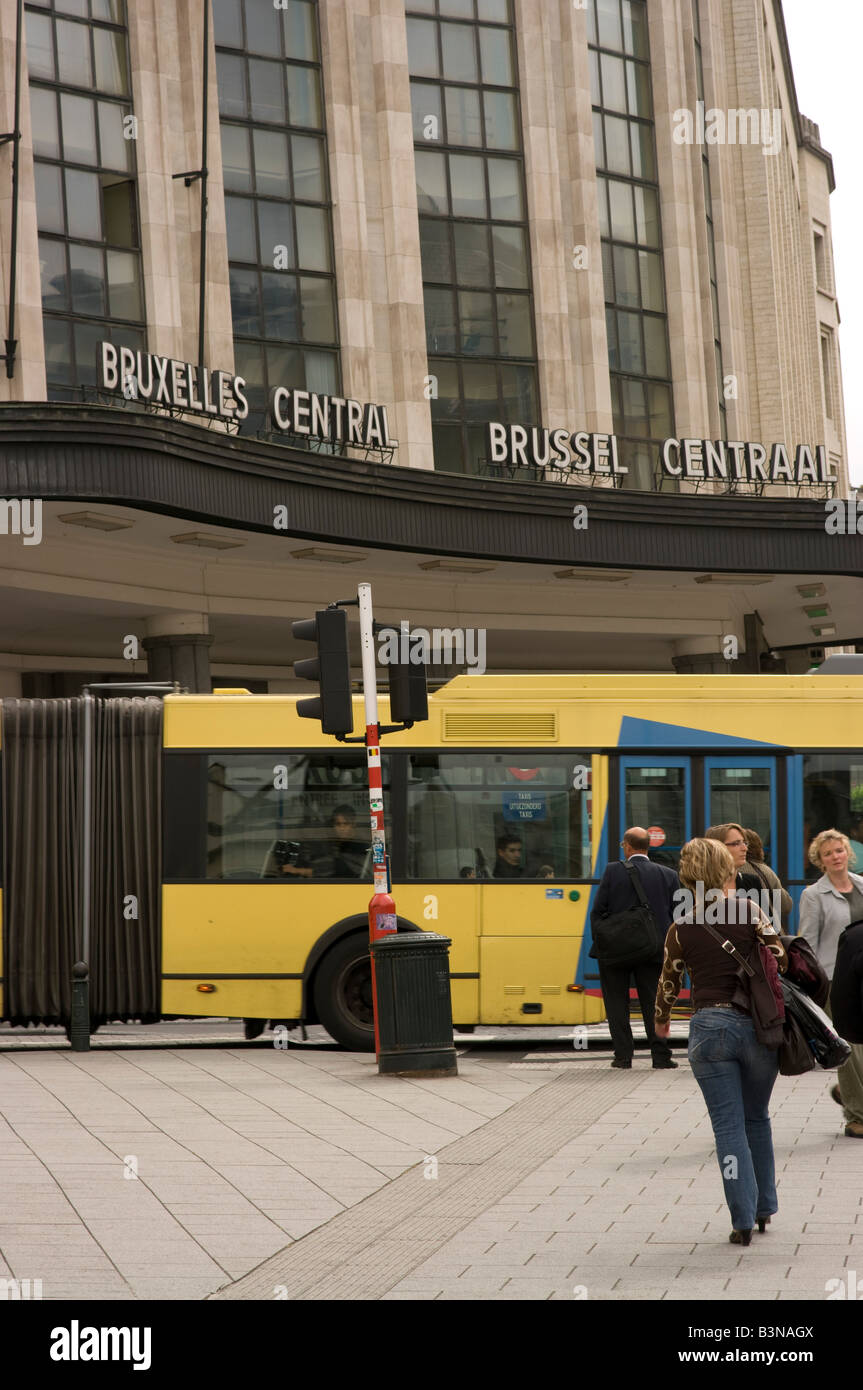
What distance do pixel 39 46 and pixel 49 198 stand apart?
2385 mm

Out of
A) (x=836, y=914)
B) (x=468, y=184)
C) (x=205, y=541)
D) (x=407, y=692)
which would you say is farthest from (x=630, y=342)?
(x=836, y=914)

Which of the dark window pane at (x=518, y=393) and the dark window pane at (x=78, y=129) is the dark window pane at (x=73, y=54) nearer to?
the dark window pane at (x=78, y=129)

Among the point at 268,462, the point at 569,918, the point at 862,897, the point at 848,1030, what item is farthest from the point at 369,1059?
the point at 268,462

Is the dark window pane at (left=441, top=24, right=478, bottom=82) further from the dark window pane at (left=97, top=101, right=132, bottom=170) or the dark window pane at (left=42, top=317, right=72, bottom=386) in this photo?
the dark window pane at (left=42, top=317, right=72, bottom=386)

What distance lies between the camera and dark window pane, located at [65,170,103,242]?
25.2 metres

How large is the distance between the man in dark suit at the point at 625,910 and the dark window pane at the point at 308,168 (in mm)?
18748

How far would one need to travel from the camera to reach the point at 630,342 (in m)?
33.2

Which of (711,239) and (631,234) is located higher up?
(711,239)

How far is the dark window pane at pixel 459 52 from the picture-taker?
100 feet

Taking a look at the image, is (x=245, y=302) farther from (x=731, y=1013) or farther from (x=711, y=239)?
(x=731, y=1013)

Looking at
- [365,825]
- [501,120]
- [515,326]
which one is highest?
[501,120]

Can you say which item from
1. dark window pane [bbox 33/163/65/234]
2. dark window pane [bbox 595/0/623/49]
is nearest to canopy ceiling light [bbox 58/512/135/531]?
dark window pane [bbox 33/163/65/234]

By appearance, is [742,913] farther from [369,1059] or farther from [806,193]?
[806,193]
